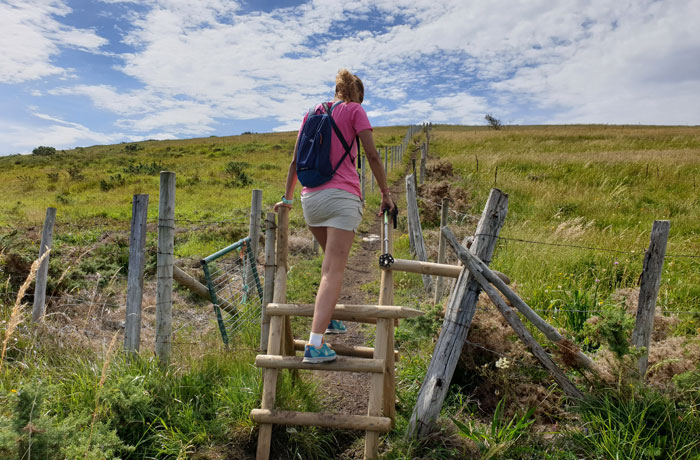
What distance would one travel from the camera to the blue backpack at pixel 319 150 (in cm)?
303

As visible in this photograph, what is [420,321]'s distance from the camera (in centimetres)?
371

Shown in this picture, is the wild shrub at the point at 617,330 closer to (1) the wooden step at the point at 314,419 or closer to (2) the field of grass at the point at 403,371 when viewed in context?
(2) the field of grass at the point at 403,371

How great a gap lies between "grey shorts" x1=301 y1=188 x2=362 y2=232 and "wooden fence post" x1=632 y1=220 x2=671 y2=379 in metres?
2.21

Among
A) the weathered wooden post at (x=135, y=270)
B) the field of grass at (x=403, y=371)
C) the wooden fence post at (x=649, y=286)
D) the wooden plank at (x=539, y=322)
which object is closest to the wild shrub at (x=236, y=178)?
the field of grass at (x=403, y=371)

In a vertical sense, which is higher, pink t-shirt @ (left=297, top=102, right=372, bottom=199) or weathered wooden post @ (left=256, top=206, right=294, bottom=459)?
pink t-shirt @ (left=297, top=102, right=372, bottom=199)

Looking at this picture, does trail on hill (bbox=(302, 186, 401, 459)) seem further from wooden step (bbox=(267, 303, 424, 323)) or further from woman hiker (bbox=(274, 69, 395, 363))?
wooden step (bbox=(267, 303, 424, 323))

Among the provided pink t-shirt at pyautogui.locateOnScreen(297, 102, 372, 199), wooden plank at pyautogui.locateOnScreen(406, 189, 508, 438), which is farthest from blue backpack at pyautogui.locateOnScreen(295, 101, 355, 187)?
wooden plank at pyautogui.locateOnScreen(406, 189, 508, 438)

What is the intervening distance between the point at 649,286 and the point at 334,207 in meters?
2.42

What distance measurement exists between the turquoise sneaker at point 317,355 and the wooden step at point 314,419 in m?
0.36

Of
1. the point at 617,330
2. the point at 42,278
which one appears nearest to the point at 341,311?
the point at 617,330

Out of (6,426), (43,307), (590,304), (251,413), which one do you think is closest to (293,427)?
(251,413)

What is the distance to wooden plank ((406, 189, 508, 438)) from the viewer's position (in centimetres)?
310

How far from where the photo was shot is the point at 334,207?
3.07 metres

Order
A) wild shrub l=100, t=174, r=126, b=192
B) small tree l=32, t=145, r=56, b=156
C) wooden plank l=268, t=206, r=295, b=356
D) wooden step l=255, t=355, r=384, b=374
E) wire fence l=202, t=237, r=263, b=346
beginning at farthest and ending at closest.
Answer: small tree l=32, t=145, r=56, b=156 < wild shrub l=100, t=174, r=126, b=192 < wire fence l=202, t=237, r=263, b=346 < wooden plank l=268, t=206, r=295, b=356 < wooden step l=255, t=355, r=384, b=374
